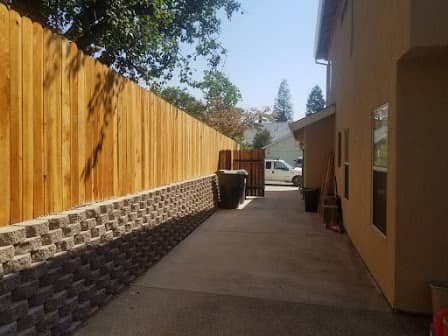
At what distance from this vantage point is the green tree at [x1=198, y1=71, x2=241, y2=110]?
3119cm

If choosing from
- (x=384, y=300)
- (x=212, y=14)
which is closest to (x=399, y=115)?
(x=384, y=300)

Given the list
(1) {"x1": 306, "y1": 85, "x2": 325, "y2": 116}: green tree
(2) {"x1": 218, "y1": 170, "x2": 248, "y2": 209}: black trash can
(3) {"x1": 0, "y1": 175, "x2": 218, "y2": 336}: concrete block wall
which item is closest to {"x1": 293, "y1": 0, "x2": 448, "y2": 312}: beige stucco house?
(3) {"x1": 0, "y1": 175, "x2": 218, "y2": 336}: concrete block wall

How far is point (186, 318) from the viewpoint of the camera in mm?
3486

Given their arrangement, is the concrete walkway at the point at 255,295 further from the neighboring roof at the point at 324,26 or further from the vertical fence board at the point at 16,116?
the neighboring roof at the point at 324,26

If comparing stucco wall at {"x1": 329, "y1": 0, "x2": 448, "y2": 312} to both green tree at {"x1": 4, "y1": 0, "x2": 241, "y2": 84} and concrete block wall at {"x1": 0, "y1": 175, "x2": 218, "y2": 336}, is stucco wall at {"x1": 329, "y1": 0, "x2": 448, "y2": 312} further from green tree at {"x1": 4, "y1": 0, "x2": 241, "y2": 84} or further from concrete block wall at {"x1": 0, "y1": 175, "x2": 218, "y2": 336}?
green tree at {"x1": 4, "y1": 0, "x2": 241, "y2": 84}

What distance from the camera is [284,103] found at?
73438 millimetres

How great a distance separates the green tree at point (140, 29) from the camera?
792 cm

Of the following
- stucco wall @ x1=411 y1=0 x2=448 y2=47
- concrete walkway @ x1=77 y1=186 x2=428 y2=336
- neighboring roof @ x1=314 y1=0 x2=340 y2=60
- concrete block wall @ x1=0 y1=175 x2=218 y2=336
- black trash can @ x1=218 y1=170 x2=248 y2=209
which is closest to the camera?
concrete block wall @ x1=0 y1=175 x2=218 y2=336

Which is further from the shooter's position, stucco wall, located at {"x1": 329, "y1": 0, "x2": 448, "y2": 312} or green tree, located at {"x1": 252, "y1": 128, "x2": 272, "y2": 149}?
green tree, located at {"x1": 252, "y1": 128, "x2": 272, "y2": 149}

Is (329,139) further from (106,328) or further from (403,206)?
(106,328)

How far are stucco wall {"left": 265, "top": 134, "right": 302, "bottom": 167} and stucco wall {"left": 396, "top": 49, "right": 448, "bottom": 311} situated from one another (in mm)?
34345

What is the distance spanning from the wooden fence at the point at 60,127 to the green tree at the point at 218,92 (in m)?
26.5

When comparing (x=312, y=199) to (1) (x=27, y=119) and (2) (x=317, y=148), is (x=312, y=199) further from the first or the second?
(1) (x=27, y=119)

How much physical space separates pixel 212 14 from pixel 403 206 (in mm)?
10735
